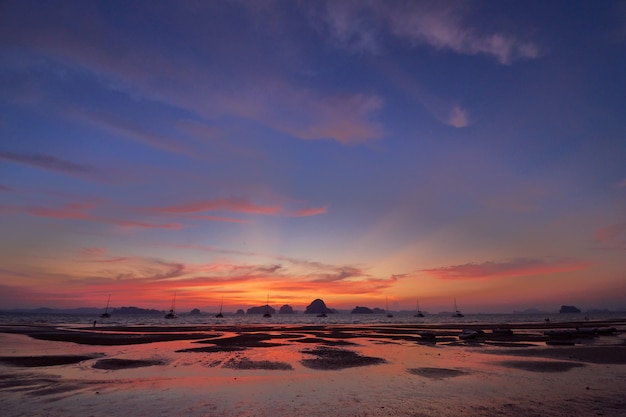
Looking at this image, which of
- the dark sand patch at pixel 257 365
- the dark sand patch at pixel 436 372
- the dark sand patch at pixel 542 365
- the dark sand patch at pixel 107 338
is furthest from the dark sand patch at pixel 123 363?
the dark sand patch at pixel 542 365

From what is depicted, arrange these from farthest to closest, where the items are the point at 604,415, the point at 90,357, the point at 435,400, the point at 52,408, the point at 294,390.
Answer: the point at 90,357 < the point at 294,390 < the point at 435,400 < the point at 52,408 < the point at 604,415

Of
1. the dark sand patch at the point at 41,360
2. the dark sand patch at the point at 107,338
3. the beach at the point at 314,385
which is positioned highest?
the dark sand patch at the point at 107,338

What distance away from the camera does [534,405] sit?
534 inches

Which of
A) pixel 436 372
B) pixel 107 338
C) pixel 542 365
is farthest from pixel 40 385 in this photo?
pixel 107 338

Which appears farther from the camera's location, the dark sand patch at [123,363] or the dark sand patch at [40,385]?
the dark sand patch at [123,363]

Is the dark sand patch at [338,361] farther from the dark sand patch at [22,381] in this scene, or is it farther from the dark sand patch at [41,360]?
the dark sand patch at [41,360]

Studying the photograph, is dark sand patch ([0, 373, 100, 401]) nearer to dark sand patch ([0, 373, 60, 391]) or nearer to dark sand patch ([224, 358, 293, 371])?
dark sand patch ([0, 373, 60, 391])

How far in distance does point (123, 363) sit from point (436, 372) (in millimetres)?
21729

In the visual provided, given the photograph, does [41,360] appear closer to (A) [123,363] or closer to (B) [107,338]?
(A) [123,363]

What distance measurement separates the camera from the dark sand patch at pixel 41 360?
23609mm

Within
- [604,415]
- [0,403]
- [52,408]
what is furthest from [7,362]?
[604,415]

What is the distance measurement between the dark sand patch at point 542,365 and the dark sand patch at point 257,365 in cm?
1526

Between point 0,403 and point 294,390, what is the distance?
39.1ft

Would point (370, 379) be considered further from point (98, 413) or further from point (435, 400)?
point (98, 413)
